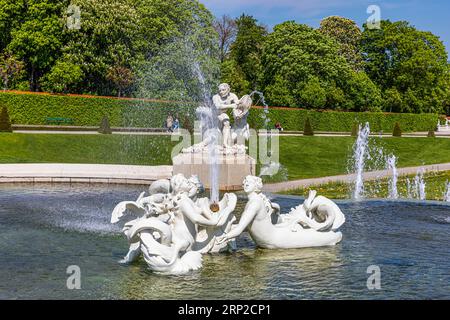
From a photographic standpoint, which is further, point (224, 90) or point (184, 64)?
point (184, 64)

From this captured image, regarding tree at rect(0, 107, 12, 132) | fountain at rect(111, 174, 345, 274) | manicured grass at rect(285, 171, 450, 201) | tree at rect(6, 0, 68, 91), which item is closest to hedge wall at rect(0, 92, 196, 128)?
tree at rect(6, 0, 68, 91)

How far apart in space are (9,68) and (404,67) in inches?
1642

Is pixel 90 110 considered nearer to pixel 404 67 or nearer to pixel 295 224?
pixel 295 224

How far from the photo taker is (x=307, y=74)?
58000 millimetres

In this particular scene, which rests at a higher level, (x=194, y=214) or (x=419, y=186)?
(x=194, y=214)

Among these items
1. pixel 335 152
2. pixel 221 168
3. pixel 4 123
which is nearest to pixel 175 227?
pixel 221 168

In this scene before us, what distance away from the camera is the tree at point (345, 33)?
7032cm

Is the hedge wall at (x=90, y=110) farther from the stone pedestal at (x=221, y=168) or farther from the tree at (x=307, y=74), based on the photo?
the stone pedestal at (x=221, y=168)

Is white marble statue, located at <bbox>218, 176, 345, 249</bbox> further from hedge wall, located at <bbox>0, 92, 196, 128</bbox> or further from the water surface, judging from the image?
hedge wall, located at <bbox>0, 92, 196, 128</bbox>

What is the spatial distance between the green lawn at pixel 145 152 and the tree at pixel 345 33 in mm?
32853

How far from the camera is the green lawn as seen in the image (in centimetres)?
2900

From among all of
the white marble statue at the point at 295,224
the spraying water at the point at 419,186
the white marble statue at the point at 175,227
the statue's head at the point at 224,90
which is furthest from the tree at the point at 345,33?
the white marble statue at the point at 175,227

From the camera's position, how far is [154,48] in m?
51.3
